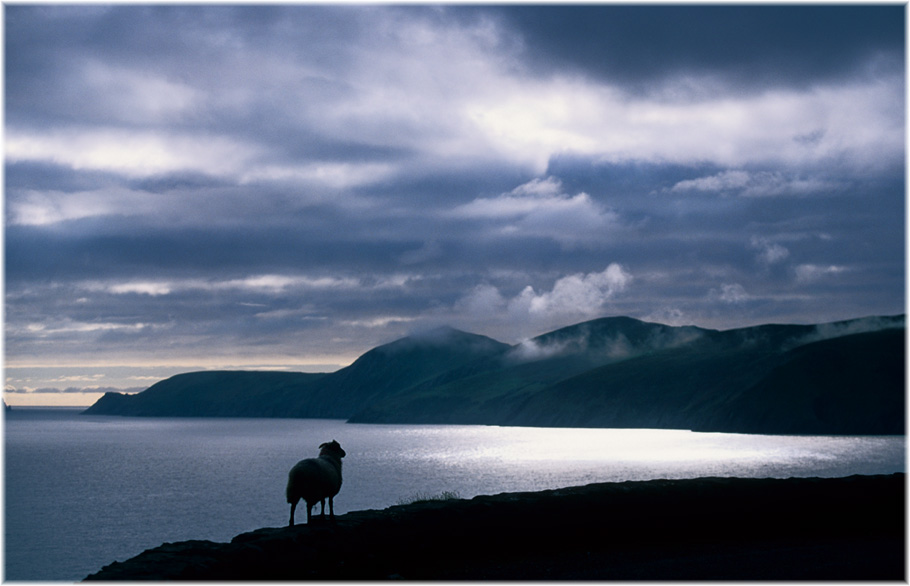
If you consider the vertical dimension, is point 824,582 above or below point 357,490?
above

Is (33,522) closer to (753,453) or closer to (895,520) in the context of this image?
(895,520)

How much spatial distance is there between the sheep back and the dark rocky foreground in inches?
32.6

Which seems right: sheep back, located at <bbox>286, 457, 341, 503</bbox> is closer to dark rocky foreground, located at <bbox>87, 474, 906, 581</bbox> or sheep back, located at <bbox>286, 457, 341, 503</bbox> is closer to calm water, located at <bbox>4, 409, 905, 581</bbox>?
dark rocky foreground, located at <bbox>87, 474, 906, 581</bbox>

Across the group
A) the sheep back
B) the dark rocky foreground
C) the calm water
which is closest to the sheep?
the sheep back

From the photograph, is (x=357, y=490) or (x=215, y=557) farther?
Answer: (x=357, y=490)

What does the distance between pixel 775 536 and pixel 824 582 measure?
254 inches

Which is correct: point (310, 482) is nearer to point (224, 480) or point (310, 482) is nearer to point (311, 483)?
point (311, 483)

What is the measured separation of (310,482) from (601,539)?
7194 mm

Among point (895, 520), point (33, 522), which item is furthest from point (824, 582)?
point (33, 522)

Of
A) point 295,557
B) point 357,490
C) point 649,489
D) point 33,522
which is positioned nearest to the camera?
point 295,557

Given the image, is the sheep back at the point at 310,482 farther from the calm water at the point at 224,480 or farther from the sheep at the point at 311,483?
the calm water at the point at 224,480

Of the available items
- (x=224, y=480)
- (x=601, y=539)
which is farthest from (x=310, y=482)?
(x=224, y=480)

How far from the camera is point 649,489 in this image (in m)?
21.8

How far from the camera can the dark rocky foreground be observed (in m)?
15.8
